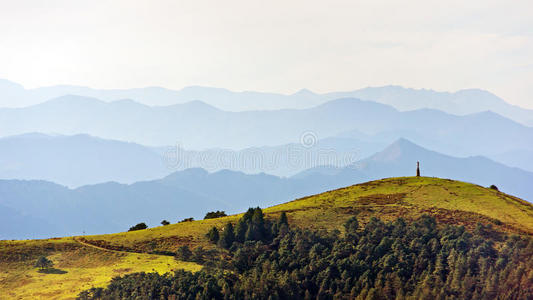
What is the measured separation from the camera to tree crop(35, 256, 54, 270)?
82.0 meters

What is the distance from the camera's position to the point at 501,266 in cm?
7050

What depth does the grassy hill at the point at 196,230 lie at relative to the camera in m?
77.6

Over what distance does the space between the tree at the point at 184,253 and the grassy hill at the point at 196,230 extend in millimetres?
1875

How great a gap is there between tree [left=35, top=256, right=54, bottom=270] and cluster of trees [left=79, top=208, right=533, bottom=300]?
59.6 ft

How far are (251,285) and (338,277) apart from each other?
14766mm

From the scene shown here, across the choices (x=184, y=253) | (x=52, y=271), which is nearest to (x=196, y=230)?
(x=184, y=253)

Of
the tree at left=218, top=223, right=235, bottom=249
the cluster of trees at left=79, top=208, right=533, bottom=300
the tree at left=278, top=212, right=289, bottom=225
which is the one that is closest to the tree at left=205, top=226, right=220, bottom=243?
the tree at left=218, top=223, right=235, bottom=249

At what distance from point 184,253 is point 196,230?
45.1 feet

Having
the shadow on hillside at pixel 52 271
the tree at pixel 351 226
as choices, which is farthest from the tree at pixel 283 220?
the shadow on hillside at pixel 52 271

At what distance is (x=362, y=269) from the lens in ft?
247

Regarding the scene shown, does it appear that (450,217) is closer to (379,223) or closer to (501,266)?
(379,223)

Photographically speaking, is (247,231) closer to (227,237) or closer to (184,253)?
(227,237)

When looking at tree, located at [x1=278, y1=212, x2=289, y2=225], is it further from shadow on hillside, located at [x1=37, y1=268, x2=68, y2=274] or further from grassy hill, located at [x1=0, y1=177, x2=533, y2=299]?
shadow on hillside, located at [x1=37, y1=268, x2=68, y2=274]

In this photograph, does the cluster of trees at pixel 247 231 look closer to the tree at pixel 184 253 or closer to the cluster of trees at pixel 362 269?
the cluster of trees at pixel 362 269
